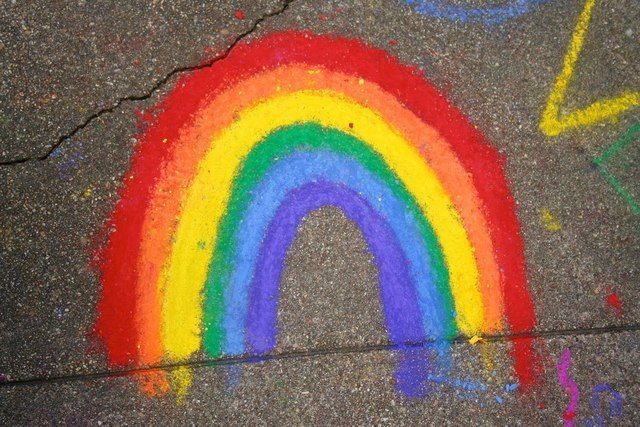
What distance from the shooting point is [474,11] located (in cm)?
223

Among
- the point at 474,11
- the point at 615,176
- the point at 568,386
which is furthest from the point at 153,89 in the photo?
the point at 568,386

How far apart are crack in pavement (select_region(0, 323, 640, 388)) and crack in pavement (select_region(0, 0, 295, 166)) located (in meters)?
0.83

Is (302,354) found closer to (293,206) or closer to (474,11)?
(293,206)

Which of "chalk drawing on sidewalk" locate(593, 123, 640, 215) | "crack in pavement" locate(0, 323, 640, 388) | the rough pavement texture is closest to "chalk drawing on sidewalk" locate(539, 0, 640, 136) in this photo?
the rough pavement texture

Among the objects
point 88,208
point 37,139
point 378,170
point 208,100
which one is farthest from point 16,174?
point 378,170

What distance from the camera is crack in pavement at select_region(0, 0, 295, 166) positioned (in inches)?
82.4

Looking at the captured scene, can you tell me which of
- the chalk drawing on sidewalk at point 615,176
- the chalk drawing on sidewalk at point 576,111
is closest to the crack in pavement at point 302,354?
the chalk drawing on sidewalk at point 615,176

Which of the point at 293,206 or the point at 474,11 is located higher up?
the point at 474,11

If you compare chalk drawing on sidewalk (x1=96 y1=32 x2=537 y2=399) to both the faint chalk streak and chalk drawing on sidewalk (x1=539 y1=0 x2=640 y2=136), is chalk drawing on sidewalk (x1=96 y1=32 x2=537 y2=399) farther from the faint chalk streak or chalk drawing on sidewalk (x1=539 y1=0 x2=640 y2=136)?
chalk drawing on sidewalk (x1=539 y1=0 x2=640 y2=136)

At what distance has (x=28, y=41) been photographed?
2109mm

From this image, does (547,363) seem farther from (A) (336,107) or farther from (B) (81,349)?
(B) (81,349)

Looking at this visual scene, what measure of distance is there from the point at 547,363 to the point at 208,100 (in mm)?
1707

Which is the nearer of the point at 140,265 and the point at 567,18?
the point at 140,265

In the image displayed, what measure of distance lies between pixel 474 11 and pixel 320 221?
3.47 ft
